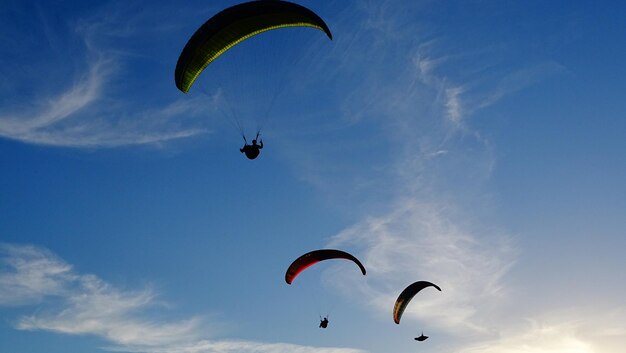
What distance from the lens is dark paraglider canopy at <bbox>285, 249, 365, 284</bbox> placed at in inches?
1286

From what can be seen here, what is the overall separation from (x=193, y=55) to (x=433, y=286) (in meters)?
24.5

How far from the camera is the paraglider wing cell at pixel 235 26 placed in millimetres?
22062

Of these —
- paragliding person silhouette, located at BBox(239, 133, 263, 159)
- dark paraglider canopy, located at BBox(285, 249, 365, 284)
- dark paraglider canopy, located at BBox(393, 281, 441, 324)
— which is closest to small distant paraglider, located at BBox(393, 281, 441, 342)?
dark paraglider canopy, located at BBox(393, 281, 441, 324)

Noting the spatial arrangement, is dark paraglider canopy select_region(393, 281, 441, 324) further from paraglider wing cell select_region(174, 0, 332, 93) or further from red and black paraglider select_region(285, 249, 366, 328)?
paraglider wing cell select_region(174, 0, 332, 93)

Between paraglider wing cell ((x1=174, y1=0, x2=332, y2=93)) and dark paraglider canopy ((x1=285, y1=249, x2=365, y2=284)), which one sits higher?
paraglider wing cell ((x1=174, y1=0, x2=332, y2=93))

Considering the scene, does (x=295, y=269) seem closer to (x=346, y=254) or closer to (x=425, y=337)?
(x=346, y=254)

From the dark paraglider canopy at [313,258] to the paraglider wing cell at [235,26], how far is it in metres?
14.1

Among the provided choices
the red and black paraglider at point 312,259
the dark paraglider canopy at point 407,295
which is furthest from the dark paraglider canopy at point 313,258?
the dark paraglider canopy at point 407,295

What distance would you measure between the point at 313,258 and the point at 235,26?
16137 millimetres

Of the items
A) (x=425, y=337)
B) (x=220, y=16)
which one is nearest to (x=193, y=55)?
(x=220, y=16)

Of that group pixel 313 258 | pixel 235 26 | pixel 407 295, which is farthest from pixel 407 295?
pixel 235 26

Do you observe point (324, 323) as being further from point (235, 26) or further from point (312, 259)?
point (235, 26)

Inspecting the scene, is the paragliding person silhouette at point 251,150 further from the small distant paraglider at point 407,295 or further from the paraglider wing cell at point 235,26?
the small distant paraglider at point 407,295

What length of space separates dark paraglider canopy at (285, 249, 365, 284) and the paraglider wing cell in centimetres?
1411
